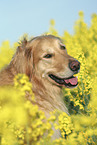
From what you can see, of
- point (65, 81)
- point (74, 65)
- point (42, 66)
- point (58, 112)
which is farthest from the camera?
point (65, 81)

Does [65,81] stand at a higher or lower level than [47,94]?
higher

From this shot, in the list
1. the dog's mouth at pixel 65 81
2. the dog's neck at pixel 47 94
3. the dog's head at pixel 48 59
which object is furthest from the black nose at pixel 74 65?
the dog's neck at pixel 47 94

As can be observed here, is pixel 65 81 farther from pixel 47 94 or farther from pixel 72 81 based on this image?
pixel 47 94

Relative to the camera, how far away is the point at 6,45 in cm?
885

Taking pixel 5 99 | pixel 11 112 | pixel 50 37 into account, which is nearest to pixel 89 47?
pixel 50 37

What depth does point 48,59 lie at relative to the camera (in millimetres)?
3854

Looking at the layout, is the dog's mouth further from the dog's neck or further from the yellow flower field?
the yellow flower field

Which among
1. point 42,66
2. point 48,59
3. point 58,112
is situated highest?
point 48,59

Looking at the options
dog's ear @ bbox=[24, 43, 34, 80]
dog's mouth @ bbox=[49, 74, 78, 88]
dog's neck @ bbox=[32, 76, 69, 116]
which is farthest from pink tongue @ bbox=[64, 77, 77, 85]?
dog's ear @ bbox=[24, 43, 34, 80]

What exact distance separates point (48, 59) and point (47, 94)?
592 millimetres

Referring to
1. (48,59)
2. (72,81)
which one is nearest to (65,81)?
(72,81)

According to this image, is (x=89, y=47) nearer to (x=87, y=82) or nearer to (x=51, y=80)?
(x=87, y=82)

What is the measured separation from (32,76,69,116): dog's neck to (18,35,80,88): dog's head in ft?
0.41

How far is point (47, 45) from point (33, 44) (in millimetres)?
225
